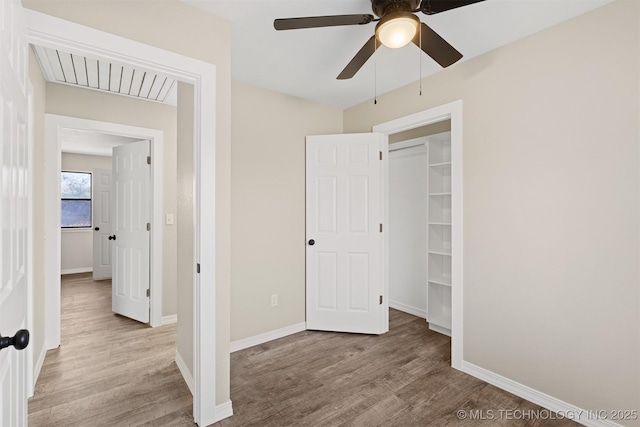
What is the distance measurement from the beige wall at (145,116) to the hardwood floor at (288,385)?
0.66m

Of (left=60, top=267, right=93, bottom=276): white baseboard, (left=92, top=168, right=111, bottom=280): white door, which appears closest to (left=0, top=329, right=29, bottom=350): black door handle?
(left=92, top=168, right=111, bottom=280): white door

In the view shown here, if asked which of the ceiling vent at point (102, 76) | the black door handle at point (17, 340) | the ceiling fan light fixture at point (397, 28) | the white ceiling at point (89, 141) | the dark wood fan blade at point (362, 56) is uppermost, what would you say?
the ceiling vent at point (102, 76)

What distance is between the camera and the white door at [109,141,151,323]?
3.43 metres

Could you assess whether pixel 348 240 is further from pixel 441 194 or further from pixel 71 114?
pixel 71 114

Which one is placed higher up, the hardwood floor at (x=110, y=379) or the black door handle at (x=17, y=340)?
the black door handle at (x=17, y=340)

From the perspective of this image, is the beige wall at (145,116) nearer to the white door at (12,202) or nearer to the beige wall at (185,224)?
the beige wall at (185,224)

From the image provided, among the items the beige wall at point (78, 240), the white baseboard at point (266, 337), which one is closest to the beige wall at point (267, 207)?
the white baseboard at point (266, 337)

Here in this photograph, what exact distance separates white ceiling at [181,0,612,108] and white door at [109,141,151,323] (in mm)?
1690

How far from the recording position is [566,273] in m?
1.94

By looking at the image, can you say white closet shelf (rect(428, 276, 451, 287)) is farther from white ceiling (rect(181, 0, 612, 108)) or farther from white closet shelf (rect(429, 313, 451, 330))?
white ceiling (rect(181, 0, 612, 108))

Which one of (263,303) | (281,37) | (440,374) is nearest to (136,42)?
(281,37)

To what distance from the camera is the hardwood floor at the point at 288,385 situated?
1.89 metres

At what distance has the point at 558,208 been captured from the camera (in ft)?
6.46

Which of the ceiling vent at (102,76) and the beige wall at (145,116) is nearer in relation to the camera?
the ceiling vent at (102,76)
